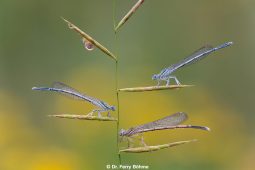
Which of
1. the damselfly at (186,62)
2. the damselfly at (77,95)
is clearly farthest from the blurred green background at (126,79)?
the damselfly at (77,95)

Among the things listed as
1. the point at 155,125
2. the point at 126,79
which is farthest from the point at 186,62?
the point at 126,79

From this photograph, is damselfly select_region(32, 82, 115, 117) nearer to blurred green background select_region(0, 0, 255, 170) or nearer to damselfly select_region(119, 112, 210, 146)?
damselfly select_region(119, 112, 210, 146)

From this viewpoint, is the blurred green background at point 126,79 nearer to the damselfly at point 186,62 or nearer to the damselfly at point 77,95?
the damselfly at point 186,62

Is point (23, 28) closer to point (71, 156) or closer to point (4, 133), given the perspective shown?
point (4, 133)

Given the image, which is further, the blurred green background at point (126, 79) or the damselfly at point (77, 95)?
the blurred green background at point (126, 79)

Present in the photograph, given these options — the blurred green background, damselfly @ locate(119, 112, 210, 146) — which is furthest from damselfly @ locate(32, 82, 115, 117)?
the blurred green background

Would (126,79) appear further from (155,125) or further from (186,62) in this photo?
(155,125)

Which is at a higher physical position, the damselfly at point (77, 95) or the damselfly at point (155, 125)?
the damselfly at point (77, 95)

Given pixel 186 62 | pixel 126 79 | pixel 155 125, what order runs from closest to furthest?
pixel 155 125, pixel 186 62, pixel 126 79

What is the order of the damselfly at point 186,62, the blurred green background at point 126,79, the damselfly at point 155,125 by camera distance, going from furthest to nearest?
the blurred green background at point 126,79
the damselfly at point 186,62
the damselfly at point 155,125
